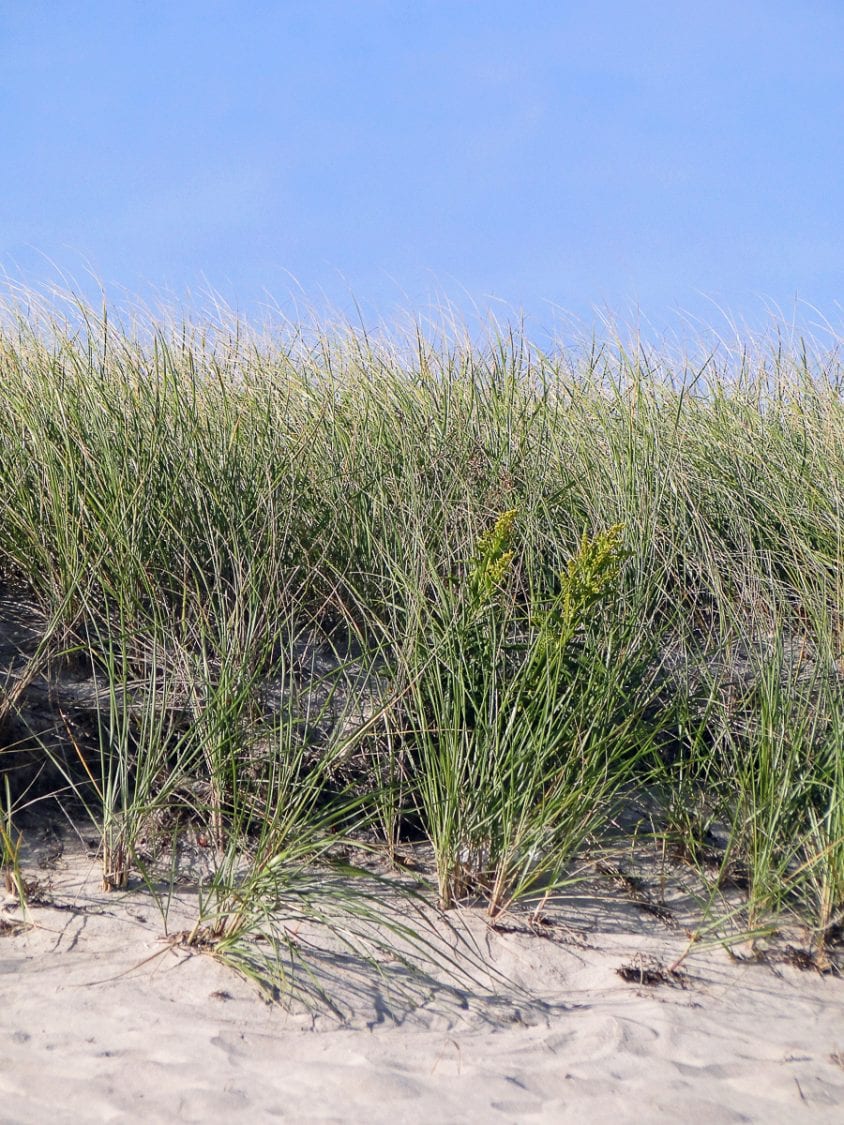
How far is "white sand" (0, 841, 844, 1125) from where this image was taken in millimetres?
1851

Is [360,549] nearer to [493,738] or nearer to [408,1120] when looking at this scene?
[493,738]

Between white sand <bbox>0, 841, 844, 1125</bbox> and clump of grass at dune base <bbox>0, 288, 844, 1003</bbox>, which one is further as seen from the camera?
clump of grass at dune base <bbox>0, 288, 844, 1003</bbox>

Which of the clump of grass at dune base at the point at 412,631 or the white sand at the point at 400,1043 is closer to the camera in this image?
the white sand at the point at 400,1043

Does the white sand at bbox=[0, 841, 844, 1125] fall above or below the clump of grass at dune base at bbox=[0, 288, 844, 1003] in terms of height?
below

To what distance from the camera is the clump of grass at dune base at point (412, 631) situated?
2.56 meters

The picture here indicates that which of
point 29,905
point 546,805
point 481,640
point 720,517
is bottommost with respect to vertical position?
point 29,905

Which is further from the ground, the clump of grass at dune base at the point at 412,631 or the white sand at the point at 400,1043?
the clump of grass at dune base at the point at 412,631

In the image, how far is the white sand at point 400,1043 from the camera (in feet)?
6.07

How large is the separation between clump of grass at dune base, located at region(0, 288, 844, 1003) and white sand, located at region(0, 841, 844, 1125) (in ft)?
0.48

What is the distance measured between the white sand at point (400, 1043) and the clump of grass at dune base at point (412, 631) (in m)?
0.14

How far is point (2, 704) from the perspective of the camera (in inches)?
111

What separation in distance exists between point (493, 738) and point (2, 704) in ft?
4.40

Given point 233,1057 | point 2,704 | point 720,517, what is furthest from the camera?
point 720,517

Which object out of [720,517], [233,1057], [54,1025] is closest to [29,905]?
[54,1025]
